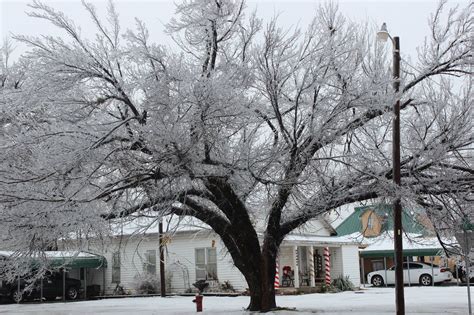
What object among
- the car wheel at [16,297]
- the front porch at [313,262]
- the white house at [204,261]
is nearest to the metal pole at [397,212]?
the car wheel at [16,297]

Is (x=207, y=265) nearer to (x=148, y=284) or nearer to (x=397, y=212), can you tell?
(x=148, y=284)

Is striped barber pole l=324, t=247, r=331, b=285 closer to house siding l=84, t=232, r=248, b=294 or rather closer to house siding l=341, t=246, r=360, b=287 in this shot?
house siding l=341, t=246, r=360, b=287

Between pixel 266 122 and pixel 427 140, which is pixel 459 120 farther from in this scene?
pixel 266 122

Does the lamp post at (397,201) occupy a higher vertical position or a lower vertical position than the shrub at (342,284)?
higher

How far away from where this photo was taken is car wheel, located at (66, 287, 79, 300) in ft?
115

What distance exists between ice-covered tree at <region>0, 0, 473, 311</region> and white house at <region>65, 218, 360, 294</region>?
47.7ft

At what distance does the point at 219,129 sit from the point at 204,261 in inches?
829

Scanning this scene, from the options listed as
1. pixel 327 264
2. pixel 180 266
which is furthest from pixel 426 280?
pixel 180 266

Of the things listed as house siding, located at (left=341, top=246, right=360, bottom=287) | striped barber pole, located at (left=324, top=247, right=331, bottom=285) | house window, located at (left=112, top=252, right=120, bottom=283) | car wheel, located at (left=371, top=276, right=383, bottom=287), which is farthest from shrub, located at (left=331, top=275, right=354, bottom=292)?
house window, located at (left=112, top=252, right=120, bottom=283)

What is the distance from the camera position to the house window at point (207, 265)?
34531 mm

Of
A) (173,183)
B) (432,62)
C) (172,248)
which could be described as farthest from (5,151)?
(172,248)

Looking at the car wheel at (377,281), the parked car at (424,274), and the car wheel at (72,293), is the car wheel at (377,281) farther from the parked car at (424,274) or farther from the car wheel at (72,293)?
the car wheel at (72,293)

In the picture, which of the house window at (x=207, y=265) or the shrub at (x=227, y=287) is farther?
the house window at (x=207, y=265)

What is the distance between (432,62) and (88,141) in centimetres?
973
